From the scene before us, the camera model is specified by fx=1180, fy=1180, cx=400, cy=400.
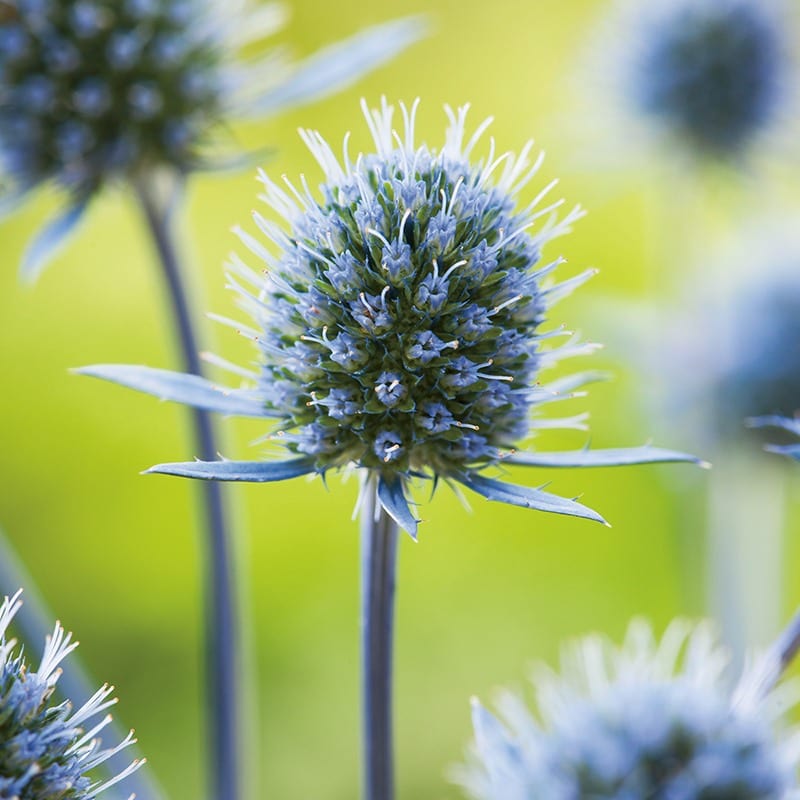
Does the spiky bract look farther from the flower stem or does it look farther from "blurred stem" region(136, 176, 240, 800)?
"blurred stem" region(136, 176, 240, 800)

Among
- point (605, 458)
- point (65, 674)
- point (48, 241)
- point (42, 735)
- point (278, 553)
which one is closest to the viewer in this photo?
point (42, 735)

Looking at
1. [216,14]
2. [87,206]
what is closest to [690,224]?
[216,14]

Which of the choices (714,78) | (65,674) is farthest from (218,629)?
(714,78)

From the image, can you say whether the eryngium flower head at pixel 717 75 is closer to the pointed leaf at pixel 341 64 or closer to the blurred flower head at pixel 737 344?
the blurred flower head at pixel 737 344

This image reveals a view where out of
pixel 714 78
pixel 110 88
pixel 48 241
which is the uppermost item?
pixel 714 78

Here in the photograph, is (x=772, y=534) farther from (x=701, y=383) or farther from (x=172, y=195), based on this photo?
(x=172, y=195)

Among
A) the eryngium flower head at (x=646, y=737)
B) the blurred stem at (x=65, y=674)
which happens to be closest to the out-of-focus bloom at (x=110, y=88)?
Answer: the blurred stem at (x=65, y=674)

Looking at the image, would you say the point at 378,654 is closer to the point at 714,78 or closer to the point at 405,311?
the point at 405,311
